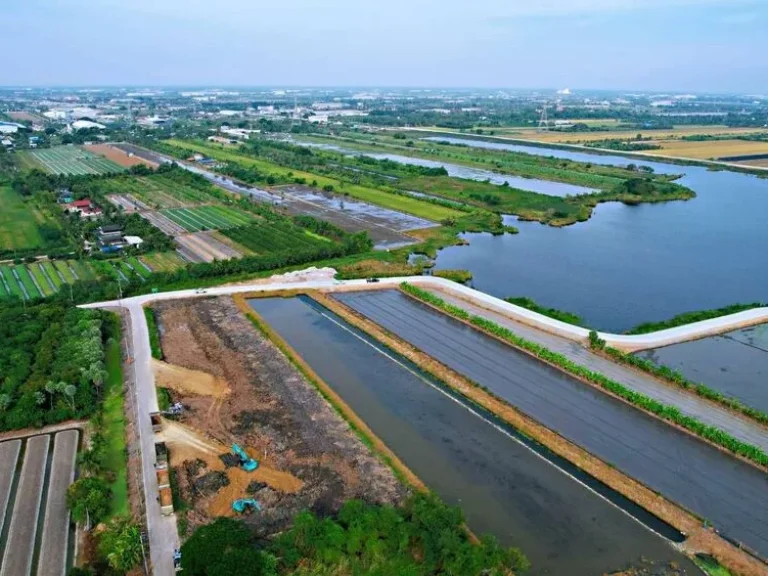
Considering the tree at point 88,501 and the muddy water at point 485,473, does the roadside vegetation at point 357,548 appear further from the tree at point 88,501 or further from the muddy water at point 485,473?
the tree at point 88,501

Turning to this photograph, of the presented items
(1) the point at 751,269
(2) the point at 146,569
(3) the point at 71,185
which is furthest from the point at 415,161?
(2) the point at 146,569

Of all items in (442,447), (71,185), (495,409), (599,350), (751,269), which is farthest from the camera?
(71,185)

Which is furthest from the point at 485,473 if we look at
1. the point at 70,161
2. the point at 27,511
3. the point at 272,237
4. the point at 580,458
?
the point at 70,161

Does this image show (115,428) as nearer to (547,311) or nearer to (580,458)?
(580,458)

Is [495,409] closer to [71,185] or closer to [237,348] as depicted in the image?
[237,348]

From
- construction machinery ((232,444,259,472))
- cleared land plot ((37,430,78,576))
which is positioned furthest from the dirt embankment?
cleared land plot ((37,430,78,576))

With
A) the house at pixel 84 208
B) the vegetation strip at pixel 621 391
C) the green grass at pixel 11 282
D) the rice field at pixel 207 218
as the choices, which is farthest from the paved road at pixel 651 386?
the house at pixel 84 208
